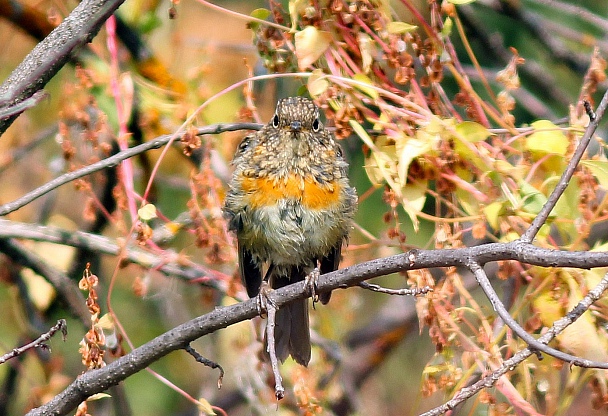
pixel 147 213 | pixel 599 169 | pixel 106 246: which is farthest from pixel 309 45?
pixel 106 246

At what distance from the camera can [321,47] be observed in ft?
9.62

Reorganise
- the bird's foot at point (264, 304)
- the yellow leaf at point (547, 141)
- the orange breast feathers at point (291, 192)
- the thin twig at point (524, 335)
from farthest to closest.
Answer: the orange breast feathers at point (291, 192)
the yellow leaf at point (547, 141)
the bird's foot at point (264, 304)
the thin twig at point (524, 335)

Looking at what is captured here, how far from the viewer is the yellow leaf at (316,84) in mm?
2881

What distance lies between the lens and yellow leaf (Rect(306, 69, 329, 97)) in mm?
2881

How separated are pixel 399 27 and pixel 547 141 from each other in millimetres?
636

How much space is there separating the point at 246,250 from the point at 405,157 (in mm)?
1407

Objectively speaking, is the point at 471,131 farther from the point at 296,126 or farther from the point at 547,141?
the point at 296,126

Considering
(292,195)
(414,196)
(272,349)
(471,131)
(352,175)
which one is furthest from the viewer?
(352,175)

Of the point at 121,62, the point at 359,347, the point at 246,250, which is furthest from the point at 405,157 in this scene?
the point at 359,347

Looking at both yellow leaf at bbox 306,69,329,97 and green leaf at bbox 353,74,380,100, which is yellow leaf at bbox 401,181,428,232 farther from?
yellow leaf at bbox 306,69,329,97

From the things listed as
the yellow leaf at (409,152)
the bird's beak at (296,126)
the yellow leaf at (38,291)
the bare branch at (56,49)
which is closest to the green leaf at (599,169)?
the yellow leaf at (409,152)

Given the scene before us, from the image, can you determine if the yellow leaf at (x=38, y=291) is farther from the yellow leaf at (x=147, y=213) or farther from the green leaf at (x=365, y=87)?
the green leaf at (x=365, y=87)

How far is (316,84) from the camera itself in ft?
9.50

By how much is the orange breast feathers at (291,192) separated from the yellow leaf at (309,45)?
0.76 meters
